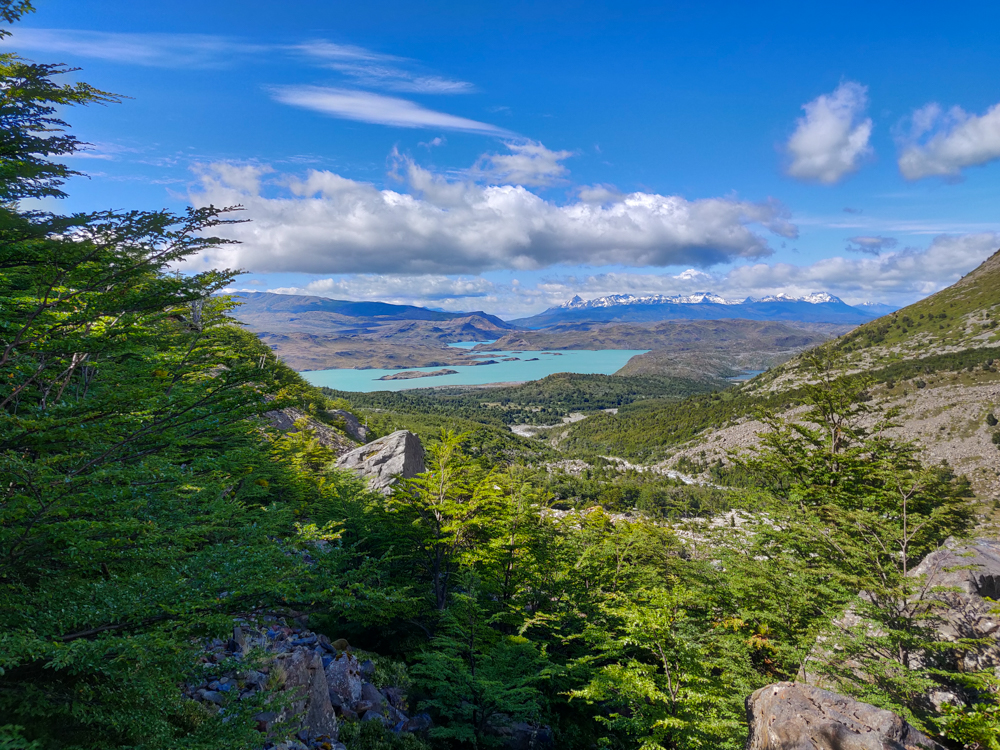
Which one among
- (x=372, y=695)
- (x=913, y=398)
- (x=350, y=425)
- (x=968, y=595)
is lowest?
(x=913, y=398)

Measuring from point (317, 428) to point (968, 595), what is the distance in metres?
38.4

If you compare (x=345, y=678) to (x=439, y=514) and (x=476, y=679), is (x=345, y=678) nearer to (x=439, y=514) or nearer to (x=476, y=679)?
(x=476, y=679)

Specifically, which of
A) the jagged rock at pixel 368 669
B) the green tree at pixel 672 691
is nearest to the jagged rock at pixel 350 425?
the jagged rock at pixel 368 669

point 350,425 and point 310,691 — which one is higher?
point 310,691

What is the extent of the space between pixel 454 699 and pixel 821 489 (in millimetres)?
14370

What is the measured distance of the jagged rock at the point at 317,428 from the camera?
32406 mm

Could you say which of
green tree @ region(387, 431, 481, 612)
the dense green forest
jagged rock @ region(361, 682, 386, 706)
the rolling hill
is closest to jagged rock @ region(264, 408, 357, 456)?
the dense green forest

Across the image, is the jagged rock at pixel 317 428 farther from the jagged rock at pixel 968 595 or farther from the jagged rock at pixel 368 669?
the jagged rock at pixel 968 595

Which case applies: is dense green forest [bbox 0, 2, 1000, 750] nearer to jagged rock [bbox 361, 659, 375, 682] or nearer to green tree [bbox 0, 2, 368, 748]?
green tree [bbox 0, 2, 368, 748]

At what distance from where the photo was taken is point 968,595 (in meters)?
11.0

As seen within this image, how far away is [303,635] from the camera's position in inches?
433

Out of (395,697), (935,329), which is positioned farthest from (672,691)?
(935,329)

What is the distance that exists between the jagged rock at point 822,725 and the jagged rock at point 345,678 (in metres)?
8.53

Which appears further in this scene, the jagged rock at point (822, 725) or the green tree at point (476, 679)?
the green tree at point (476, 679)
